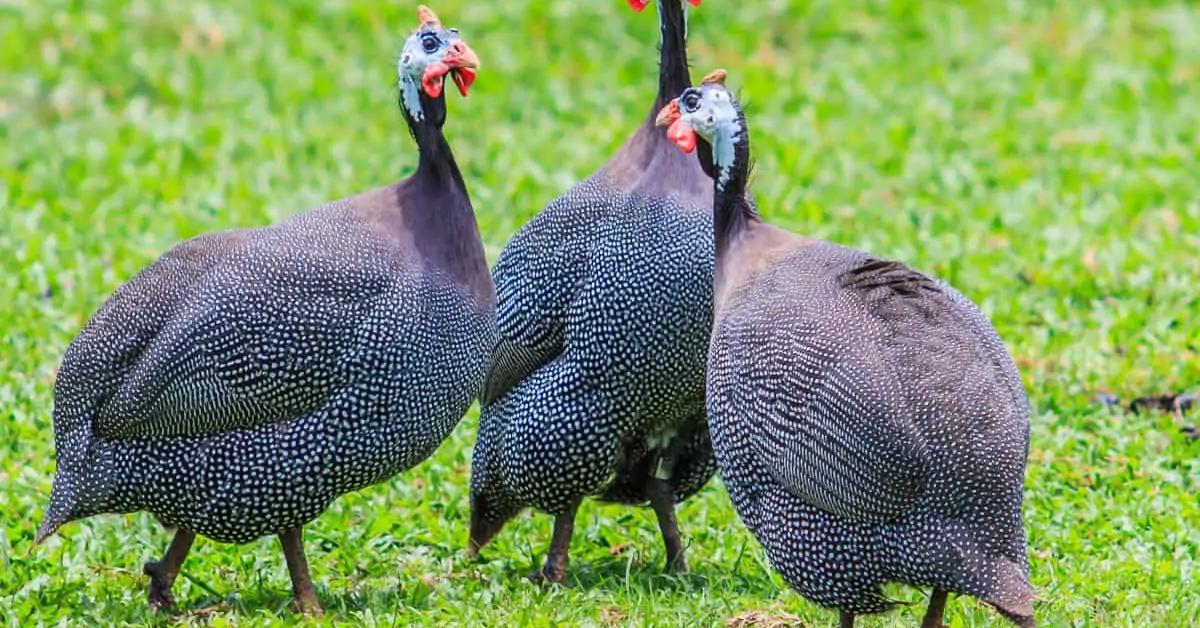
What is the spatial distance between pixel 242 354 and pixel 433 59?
0.93 meters

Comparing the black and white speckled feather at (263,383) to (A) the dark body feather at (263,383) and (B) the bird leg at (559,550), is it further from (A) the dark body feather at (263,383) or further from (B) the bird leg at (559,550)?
(B) the bird leg at (559,550)

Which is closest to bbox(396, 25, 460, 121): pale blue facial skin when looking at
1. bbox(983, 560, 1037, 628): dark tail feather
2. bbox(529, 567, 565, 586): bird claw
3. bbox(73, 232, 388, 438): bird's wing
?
bbox(73, 232, 388, 438): bird's wing

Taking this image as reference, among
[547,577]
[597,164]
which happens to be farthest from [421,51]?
[597,164]

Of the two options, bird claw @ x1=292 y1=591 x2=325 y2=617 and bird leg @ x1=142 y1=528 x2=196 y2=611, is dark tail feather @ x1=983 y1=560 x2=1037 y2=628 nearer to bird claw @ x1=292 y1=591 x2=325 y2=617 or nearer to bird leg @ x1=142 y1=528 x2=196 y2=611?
bird claw @ x1=292 y1=591 x2=325 y2=617

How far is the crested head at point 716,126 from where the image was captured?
486cm

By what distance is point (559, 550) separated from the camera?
5391 millimetres

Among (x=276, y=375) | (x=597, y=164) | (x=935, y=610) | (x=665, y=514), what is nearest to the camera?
(x=935, y=610)

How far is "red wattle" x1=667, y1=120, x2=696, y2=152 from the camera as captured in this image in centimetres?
487

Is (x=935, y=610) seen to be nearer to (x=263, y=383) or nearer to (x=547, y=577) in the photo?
(x=547, y=577)

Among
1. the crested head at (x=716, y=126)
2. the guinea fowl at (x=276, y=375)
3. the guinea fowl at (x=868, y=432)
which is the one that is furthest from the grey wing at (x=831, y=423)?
the guinea fowl at (x=276, y=375)

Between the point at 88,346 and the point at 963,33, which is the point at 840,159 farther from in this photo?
the point at 88,346

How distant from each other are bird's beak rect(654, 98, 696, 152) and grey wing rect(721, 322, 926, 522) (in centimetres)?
67

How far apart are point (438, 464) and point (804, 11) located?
17.4ft

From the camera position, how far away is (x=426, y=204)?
16.4 feet
